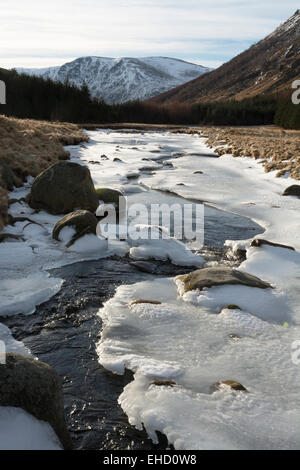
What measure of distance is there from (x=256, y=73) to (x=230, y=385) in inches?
6619

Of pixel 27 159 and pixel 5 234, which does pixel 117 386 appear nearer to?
pixel 5 234

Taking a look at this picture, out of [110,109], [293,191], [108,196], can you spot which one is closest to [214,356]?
[108,196]

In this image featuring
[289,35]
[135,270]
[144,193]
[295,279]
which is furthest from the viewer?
[289,35]

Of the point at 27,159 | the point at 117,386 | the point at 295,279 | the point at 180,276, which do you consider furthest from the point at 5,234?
the point at 27,159

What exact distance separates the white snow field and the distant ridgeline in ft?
166

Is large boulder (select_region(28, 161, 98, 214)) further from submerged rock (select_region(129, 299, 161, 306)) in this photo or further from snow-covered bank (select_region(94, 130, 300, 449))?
submerged rock (select_region(129, 299, 161, 306))

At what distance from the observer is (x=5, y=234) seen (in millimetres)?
7973

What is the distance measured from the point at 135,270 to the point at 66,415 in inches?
145

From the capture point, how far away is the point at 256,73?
15288 centimetres

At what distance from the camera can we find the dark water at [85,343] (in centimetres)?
341

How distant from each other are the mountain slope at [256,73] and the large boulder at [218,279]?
130 meters

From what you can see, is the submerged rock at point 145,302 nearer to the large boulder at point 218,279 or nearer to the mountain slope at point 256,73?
the large boulder at point 218,279

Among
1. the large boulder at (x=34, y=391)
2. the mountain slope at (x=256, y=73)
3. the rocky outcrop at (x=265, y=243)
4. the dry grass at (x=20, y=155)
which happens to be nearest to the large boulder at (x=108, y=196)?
the dry grass at (x=20, y=155)

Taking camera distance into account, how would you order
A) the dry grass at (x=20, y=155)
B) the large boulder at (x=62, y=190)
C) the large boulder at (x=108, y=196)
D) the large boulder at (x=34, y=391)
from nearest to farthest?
the large boulder at (x=34, y=391) → the large boulder at (x=62, y=190) → the large boulder at (x=108, y=196) → the dry grass at (x=20, y=155)
